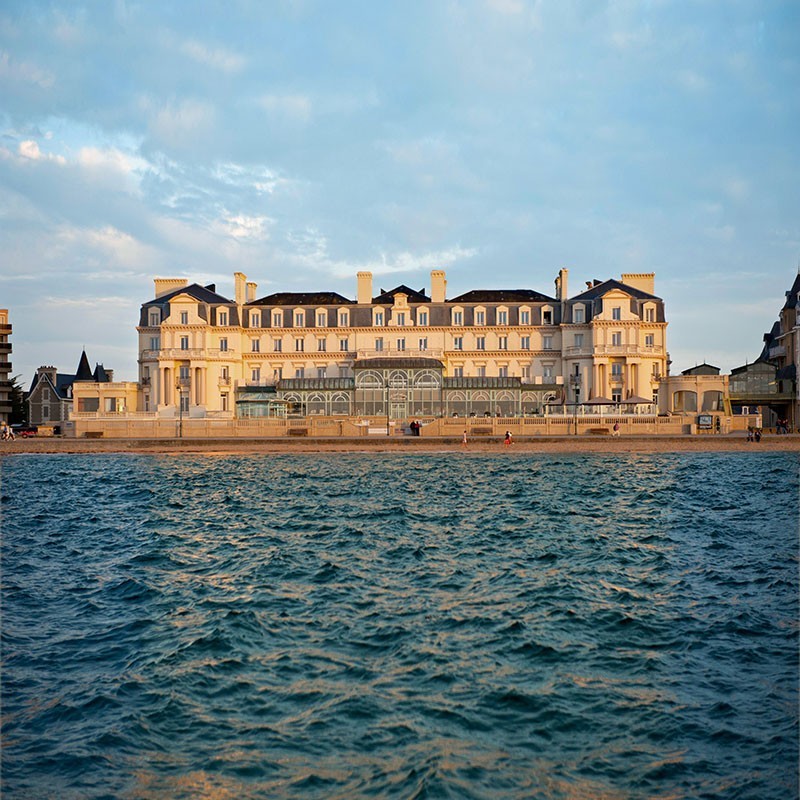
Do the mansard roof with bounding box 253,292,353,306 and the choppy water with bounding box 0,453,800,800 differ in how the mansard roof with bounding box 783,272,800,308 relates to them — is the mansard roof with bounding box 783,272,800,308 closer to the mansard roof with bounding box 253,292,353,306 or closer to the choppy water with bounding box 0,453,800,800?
the mansard roof with bounding box 253,292,353,306

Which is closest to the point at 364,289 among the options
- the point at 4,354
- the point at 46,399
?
the point at 4,354

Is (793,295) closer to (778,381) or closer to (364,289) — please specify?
(778,381)

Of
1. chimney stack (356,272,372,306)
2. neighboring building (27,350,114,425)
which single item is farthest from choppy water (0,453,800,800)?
neighboring building (27,350,114,425)

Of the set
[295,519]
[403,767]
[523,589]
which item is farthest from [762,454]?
[403,767]

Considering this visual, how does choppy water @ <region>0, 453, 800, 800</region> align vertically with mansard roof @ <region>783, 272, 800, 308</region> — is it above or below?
below

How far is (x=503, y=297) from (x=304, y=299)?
21652mm

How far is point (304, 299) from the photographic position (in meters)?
78.6

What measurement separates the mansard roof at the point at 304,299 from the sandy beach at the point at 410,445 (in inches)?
1055

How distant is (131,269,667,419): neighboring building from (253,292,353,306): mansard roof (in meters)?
0.22

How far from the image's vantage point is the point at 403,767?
289 inches

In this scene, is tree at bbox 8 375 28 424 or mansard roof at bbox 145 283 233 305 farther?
tree at bbox 8 375 28 424

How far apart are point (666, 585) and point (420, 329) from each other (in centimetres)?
6186

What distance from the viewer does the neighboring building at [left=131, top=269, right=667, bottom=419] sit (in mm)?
69750

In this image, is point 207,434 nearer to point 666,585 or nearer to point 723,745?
point 666,585
